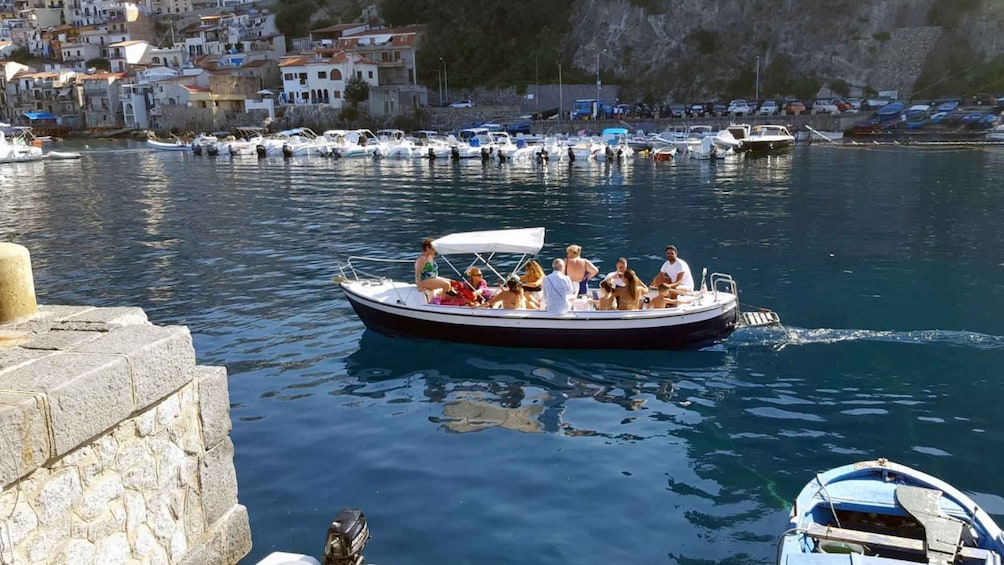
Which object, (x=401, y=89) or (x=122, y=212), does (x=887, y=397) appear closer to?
(x=122, y=212)

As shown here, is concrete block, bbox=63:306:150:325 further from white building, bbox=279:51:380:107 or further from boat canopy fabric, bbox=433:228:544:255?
white building, bbox=279:51:380:107

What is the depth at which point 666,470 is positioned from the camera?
9.73m

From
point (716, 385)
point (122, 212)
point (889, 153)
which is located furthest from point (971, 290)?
point (889, 153)

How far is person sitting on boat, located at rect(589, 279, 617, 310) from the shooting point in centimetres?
1372

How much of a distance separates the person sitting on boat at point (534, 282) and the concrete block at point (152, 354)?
30.2 feet

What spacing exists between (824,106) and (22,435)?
74.5 m

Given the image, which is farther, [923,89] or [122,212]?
[923,89]

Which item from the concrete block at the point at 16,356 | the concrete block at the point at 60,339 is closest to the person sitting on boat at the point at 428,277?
the concrete block at the point at 60,339

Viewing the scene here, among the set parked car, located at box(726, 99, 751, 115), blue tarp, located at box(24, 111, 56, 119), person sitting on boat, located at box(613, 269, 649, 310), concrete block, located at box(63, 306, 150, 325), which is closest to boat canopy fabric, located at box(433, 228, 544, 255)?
person sitting on boat, located at box(613, 269, 649, 310)

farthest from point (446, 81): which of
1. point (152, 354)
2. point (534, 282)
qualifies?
point (152, 354)

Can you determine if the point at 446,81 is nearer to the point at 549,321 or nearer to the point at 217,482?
the point at 549,321

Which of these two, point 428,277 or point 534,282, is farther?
point 428,277

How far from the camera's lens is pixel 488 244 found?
14508 mm

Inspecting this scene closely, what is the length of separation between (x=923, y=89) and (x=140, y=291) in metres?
73.5
